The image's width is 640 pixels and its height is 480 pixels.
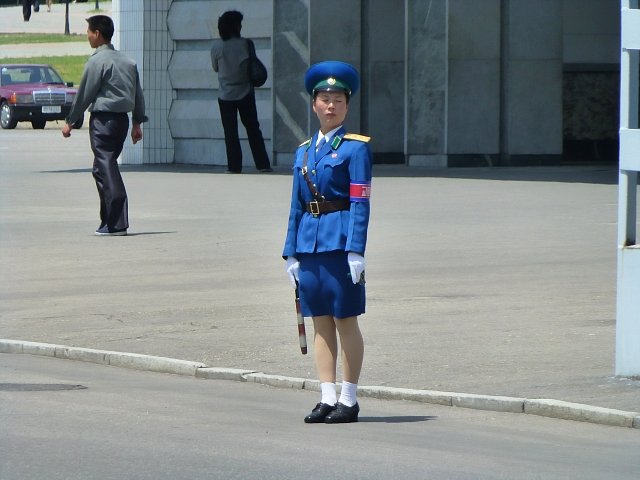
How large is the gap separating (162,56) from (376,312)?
16.8 metres

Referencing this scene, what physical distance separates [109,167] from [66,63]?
63508mm

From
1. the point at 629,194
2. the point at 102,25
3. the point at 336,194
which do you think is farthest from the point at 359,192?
the point at 102,25

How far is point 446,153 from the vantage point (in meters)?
26.1

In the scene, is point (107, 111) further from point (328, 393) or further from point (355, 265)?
point (355, 265)

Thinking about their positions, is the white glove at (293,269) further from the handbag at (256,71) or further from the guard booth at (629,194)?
the handbag at (256,71)

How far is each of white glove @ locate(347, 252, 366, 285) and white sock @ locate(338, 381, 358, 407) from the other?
52cm

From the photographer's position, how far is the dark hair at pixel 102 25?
1703cm

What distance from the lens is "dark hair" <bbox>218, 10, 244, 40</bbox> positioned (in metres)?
24.7

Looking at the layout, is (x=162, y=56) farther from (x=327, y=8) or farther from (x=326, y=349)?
(x=326, y=349)

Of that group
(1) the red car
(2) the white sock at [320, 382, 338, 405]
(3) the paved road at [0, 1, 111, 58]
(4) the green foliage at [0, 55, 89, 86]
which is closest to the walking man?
(2) the white sock at [320, 382, 338, 405]

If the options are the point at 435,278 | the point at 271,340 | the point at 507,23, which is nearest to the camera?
the point at 271,340

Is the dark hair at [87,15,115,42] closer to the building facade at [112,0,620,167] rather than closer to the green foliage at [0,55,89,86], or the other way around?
the building facade at [112,0,620,167]

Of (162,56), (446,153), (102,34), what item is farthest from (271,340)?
(162,56)

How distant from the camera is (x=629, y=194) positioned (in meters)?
9.12
